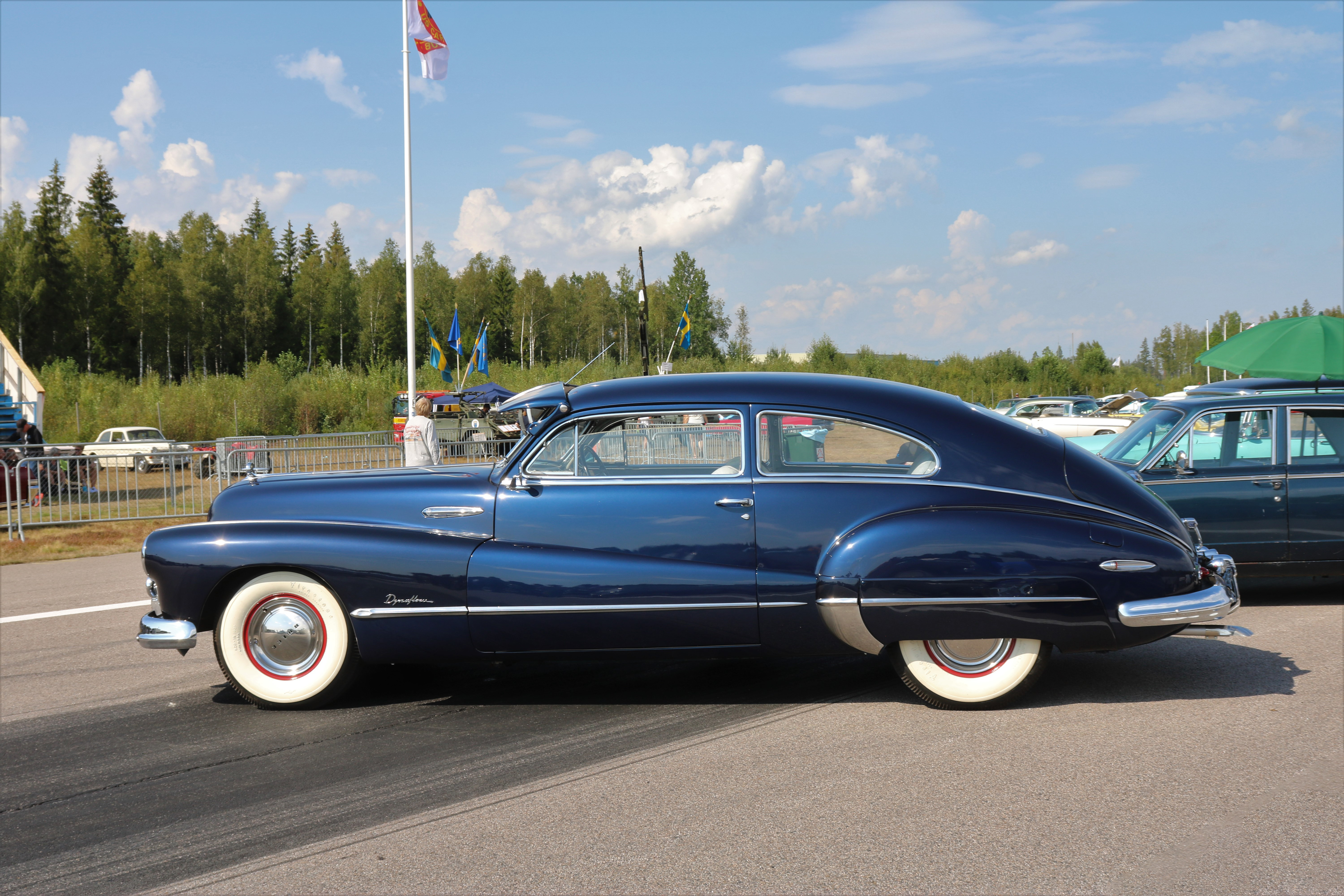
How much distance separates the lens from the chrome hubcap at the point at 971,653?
4.84m

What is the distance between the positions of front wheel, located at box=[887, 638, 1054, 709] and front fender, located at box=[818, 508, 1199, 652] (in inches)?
6.5

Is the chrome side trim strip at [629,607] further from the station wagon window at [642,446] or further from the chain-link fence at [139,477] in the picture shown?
the chain-link fence at [139,477]

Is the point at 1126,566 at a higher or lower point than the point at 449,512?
lower

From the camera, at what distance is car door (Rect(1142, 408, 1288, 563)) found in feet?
23.9

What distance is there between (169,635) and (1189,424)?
280 inches

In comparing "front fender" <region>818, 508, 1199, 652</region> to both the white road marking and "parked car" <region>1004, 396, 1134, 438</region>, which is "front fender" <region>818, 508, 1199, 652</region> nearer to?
the white road marking

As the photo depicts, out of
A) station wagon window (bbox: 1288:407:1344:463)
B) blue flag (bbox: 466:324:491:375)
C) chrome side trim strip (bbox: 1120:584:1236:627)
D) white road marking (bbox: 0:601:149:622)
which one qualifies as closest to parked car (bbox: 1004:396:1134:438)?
station wagon window (bbox: 1288:407:1344:463)

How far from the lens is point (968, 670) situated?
4.88m

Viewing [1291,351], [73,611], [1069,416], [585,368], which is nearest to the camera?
[73,611]

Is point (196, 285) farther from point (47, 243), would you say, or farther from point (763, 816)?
point (763, 816)

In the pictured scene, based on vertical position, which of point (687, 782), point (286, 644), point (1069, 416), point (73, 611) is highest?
point (1069, 416)

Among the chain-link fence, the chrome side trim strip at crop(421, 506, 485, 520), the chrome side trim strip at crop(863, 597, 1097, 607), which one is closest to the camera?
the chrome side trim strip at crop(863, 597, 1097, 607)

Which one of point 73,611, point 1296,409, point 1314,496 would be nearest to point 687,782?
point 1314,496

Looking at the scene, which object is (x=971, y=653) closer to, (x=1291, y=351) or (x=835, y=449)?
(x=835, y=449)
